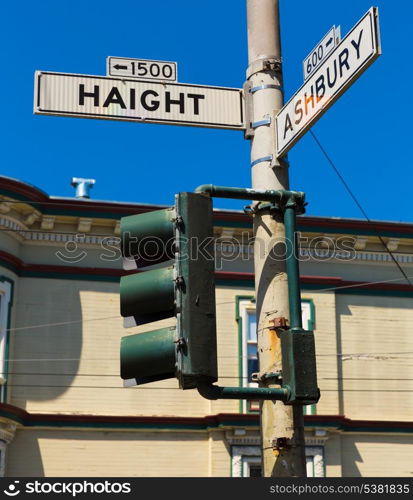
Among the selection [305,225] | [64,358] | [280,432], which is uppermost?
[305,225]

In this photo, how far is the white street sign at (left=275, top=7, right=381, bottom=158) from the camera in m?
5.52

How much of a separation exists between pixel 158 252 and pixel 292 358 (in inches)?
36.2

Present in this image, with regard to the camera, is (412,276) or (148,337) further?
(412,276)

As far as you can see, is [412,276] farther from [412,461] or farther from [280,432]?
[280,432]

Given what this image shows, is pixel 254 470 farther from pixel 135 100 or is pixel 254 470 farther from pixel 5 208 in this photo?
pixel 135 100

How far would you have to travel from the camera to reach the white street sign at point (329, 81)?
5516 mm

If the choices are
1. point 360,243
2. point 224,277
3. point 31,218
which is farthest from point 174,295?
point 360,243

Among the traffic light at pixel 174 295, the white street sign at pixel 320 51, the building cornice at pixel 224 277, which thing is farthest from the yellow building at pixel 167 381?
the traffic light at pixel 174 295

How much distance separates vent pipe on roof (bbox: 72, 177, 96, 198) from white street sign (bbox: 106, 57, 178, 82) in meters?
15.5

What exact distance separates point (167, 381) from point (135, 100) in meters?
13.6

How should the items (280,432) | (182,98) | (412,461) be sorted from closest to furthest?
(280,432) → (182,98) → (412,461)

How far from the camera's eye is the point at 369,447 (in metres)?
20.0

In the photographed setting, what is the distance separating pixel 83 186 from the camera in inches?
893

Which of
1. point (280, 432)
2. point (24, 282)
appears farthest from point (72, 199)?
point (280, 432)
